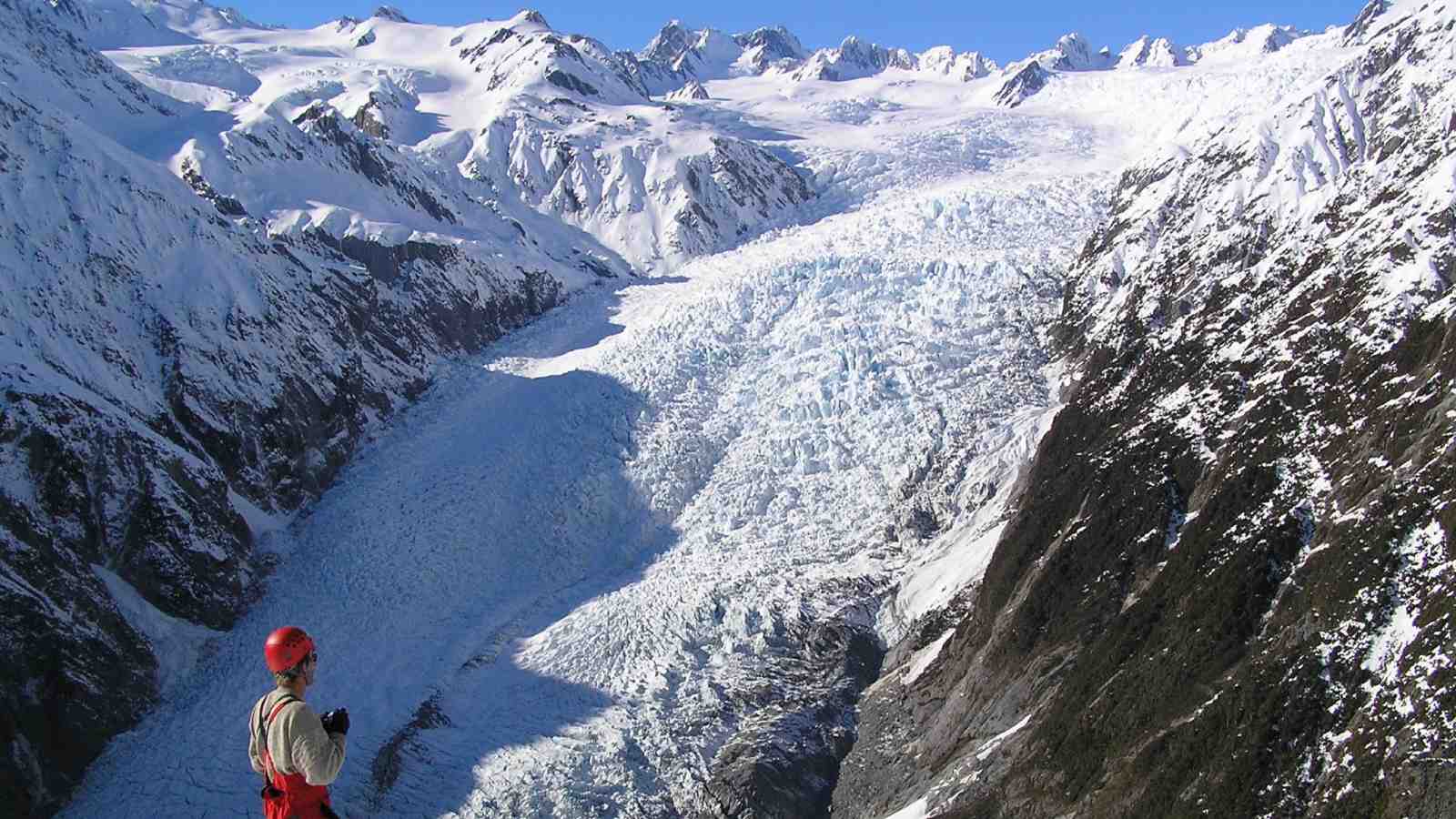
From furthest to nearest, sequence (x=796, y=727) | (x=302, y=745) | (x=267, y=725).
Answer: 1. (x=796, y=727)
2. (x=267, y=725)
3. (x=302, y=745)

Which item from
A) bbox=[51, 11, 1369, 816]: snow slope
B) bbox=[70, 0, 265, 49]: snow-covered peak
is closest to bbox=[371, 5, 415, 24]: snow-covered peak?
bbox=[70, 0, 265, 49]: snow-covered peak

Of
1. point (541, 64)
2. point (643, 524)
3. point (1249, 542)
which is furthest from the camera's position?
point (541, 64)

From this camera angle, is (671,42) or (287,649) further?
(671,42)

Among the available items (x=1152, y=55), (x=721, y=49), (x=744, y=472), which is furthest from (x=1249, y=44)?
(x=744, y=472)

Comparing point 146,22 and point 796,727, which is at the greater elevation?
point 146,22

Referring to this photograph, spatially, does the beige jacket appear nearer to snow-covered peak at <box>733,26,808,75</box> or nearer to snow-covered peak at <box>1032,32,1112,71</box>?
snow-covered peak at <box>1032,32,1112,71</box>

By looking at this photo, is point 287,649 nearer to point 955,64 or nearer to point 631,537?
point 631,537

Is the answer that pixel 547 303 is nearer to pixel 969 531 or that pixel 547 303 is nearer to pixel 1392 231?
pixel 969 531

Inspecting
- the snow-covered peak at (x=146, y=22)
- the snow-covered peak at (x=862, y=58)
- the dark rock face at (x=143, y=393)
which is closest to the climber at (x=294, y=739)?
the dark rock face at (x=143, y=393)
